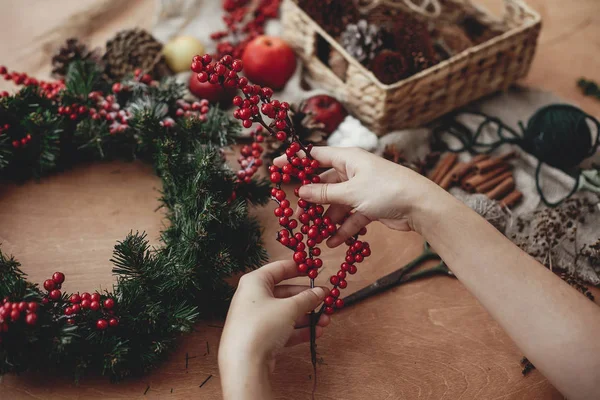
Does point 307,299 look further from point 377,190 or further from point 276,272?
point 377,190

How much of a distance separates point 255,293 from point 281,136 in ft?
0.86

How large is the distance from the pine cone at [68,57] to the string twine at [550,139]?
91cm

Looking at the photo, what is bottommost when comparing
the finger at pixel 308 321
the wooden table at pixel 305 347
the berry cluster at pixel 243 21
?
the wooden table at pixel 305 347

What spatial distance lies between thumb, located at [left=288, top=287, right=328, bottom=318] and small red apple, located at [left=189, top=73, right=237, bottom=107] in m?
0.67

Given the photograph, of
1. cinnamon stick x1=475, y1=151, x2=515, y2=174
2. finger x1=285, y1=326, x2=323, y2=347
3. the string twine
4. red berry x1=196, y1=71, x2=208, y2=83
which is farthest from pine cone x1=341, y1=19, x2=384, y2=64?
finger x1=285, y1=326, x2=323, y2=347

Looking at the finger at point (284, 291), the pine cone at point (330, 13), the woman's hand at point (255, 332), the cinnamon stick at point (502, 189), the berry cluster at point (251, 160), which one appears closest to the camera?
the woman's hand at point (255, 332)

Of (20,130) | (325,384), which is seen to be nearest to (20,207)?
(20,130)

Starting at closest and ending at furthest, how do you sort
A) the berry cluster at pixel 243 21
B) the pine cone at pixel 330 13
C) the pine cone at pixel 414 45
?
1. the pine cone at pixel 414 45
2. the pine cone at pixel 330 13
3. the berry cluster at pixel 243 21

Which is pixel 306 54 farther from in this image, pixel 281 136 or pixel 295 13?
pixel 281 136

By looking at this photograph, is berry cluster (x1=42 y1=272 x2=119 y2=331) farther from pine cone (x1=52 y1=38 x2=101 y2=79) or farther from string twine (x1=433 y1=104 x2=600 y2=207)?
string twine (x1=433 y1=104 x2=600 y2=207)

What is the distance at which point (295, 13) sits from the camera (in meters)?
1.43

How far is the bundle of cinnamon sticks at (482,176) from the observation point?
1263 millimetres

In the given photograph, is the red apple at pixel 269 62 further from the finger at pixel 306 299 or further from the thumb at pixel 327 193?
the finger at pixel 306 299

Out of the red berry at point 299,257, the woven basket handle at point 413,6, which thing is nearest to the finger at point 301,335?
the red berry at point 299,257
